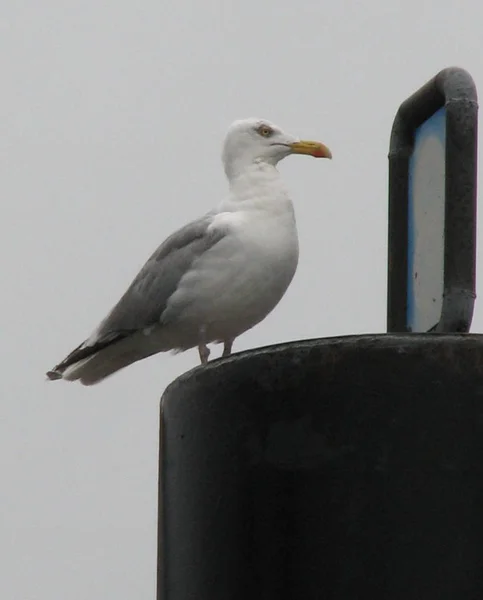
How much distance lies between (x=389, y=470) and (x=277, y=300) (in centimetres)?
417

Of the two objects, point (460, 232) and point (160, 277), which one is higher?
point (460, 232)

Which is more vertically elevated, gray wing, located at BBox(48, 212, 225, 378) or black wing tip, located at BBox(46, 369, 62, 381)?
gray wing, located at BBox(48, 212, 225, 378)

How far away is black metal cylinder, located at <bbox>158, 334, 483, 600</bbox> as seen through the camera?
102 inches

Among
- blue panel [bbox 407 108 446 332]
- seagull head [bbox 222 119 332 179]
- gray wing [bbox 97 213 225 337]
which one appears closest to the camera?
blue panel [bbox 407 108 446 332]

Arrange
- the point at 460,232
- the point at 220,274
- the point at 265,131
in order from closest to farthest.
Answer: the point at 460,232 < the point at 220,274 < the point at 265,131

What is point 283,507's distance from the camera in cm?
268

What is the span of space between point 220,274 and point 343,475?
4155mm

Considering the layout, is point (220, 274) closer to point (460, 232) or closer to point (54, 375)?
point (54, 375)

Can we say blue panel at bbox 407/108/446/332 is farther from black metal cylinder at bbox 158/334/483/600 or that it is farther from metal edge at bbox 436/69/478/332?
black metal cylinder at bbox 158/334/483/600

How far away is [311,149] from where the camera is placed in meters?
7.29

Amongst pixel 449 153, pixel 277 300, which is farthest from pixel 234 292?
pixel 449 153

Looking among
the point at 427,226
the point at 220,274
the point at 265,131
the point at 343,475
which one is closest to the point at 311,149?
the point at 265,131

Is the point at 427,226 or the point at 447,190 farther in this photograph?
the point at 427,226

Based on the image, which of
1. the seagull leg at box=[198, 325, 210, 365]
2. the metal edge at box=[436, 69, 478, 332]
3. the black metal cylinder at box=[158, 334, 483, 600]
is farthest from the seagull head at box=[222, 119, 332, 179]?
the black metal cylinder at box=[158, 334, 483, 600]
